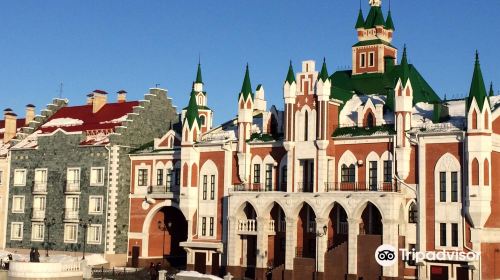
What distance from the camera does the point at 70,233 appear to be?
198 ft

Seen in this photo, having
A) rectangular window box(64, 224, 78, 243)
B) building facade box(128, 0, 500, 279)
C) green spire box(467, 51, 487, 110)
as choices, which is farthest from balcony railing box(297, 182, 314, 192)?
rectangular window box(64, 224, 78, 243)

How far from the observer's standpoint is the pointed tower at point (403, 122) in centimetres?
4553

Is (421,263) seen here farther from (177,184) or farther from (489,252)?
(177,184)

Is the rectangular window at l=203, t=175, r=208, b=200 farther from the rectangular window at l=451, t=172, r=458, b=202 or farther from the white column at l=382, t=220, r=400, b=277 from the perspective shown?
the rectangular window at l=451, t=172, r=458, b=202

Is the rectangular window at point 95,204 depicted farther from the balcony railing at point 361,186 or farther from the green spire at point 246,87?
the balcony railing at point 361,186

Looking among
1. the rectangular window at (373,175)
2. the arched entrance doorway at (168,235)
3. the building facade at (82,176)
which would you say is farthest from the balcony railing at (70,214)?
the rectangular window at (373,175)

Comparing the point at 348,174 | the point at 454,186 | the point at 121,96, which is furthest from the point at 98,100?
the point at 454,186

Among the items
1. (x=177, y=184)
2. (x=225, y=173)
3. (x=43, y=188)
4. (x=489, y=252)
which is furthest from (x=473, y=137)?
(x=43, y=188)

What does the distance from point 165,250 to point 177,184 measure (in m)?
5.99

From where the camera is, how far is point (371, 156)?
47375 mm

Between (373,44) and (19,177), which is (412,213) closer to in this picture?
(373,44)

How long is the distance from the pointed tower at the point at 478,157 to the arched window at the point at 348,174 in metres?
7.63

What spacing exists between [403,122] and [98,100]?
29754 millimetres

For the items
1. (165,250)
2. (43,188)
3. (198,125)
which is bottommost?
(165,250)
